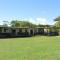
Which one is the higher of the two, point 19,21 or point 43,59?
point 19,21

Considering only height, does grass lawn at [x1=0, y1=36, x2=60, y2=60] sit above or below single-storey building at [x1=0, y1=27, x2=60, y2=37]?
below

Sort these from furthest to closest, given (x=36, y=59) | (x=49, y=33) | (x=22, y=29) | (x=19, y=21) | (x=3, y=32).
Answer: (x=19, y=21)
(x=49, y=33)
(x=22, y=29)
(x=3, y=32)
(x=36, y=59)

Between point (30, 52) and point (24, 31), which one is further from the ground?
point (24, 31)

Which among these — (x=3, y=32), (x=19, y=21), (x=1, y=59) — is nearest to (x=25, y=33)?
(x=3, y=32)

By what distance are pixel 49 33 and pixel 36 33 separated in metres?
4.43

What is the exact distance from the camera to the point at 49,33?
64.3 m

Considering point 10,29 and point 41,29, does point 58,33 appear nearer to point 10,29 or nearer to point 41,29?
point 41,29

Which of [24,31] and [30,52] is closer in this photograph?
[30,52]

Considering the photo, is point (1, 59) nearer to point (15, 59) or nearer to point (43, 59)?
point (15, 59)

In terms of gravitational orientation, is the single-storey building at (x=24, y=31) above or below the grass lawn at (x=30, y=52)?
above

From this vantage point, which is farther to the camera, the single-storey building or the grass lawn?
the single-storey building

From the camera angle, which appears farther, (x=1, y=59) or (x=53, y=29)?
(x=53, y=29)

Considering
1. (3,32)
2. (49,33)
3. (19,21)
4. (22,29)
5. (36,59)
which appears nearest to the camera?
(36,59)

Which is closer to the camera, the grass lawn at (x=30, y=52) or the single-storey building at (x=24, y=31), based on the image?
the grass lawn at (x=30, y=52)
